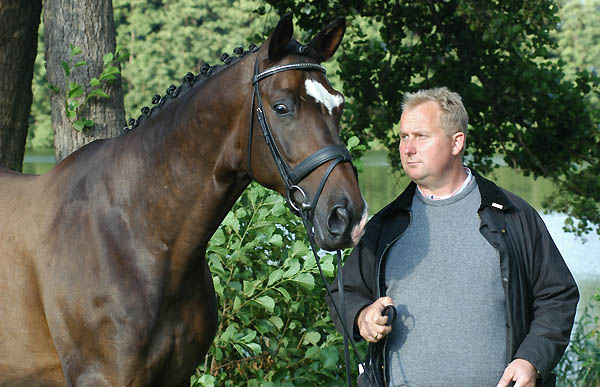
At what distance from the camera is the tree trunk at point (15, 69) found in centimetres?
553

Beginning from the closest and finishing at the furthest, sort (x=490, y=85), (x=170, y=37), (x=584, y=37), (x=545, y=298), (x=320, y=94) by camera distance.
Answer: (x=320, y=94)
(x=545, y=298)
(x=490, y=85)
(x=584, y=37)
(x=170, y=37)

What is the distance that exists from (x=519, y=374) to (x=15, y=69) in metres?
4.56

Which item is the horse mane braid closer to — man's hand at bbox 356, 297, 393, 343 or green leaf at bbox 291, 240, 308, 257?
man's hand at bbox 356, 297, 393, 343

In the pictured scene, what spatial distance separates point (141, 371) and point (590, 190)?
7043 mm

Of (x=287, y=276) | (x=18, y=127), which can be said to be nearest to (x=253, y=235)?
(x=287, y=276)

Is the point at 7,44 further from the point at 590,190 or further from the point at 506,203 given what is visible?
the point at 590,190

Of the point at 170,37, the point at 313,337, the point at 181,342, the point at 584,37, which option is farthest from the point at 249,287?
the point at 170,37

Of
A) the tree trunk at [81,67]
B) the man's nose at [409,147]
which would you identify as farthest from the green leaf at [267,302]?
the tree trunk at [81,67]

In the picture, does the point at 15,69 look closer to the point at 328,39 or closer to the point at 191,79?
the point at 191,79

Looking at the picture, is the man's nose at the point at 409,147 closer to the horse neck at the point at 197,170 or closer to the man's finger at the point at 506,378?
the horse neck at the point at 197,170

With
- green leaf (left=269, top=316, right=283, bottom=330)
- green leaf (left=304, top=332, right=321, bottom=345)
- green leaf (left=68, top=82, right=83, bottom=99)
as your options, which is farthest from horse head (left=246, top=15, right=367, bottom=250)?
green leaf (left=68, top=82, right=83, bottom=99)

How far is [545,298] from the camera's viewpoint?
2.61 meters

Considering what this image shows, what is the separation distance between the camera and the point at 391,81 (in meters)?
9.04

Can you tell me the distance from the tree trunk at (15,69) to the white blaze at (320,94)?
383cm
